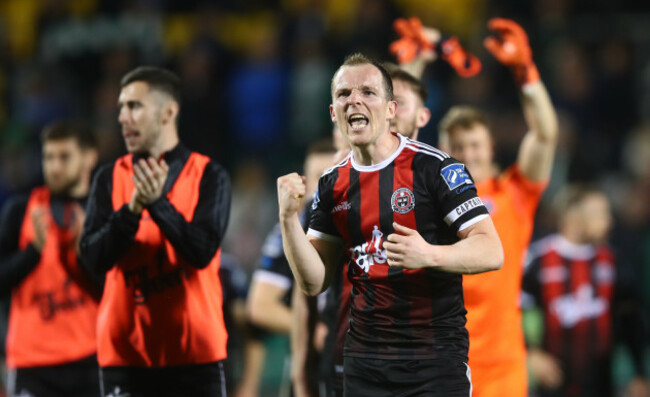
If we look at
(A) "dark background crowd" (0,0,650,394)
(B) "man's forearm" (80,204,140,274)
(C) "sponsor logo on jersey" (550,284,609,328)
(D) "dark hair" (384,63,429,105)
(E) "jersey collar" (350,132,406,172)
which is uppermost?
(A) "dark background crowd" (0,0,650,394)

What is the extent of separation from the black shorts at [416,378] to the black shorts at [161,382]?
1156 millimetres

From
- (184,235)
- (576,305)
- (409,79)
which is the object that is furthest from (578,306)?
(184,235)

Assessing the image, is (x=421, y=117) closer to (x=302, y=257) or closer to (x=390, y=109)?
(x=390, y=109)

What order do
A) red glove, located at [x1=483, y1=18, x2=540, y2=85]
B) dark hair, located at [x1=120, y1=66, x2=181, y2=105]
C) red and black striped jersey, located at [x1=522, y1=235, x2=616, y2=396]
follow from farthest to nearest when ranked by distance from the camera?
red and black striped jersey, located at [x1=522, y1=235, x2=616, y2=396], red glove, located at [x1=483, y1=18, x2=540, y2=85], dark hair, located at [x1=120, y1=66, x2=181, y2=105]

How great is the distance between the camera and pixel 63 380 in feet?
19.6

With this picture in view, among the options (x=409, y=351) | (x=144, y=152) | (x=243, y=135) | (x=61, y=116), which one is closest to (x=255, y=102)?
(x=243, y=135)

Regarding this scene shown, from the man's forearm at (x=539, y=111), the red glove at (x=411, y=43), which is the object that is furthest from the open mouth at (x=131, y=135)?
the man's forearm at (x=539, y=111)

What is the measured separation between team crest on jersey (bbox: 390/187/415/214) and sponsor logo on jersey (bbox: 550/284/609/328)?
403 centimetres

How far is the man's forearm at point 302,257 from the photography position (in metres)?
4.11

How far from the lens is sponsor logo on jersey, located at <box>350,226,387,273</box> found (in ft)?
13.7

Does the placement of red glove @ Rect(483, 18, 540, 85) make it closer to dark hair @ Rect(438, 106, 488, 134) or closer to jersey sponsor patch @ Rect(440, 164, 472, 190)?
dark hair @ Rect(438, 106, 488, 134)

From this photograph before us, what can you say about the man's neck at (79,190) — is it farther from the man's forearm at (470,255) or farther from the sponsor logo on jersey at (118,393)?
the man's forearm at (470,255)

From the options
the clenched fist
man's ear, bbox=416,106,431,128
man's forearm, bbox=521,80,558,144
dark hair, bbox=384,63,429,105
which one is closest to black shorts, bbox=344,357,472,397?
the clenched fist

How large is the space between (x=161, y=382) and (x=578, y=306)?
13.2ft
